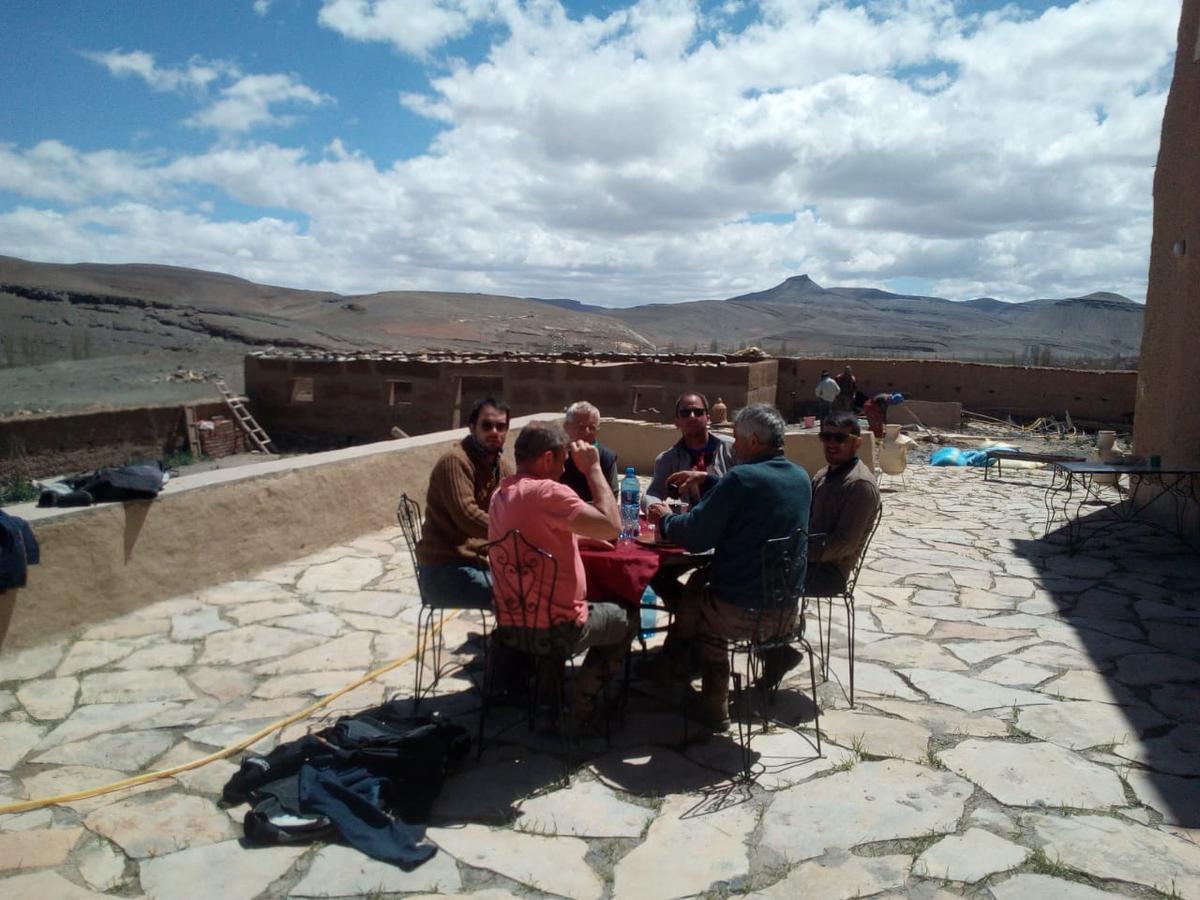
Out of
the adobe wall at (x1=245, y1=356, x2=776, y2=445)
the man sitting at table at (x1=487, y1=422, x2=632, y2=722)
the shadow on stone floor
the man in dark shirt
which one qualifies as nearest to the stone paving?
the shadow on stone floor

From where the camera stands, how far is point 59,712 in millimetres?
4188

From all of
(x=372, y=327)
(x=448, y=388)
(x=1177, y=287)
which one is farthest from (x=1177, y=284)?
(x=372, y=327)

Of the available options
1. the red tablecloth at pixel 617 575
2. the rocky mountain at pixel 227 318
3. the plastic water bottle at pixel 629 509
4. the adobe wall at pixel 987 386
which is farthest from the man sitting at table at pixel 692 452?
the rocky mountain at pixel 227 318

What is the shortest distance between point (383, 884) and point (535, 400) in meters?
11.7

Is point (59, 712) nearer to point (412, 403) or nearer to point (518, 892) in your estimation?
point (518, 892)

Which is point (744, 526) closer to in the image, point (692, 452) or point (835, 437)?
point (835, 437)

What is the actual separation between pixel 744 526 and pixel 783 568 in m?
0.24

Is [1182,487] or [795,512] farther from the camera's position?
[1182,487]

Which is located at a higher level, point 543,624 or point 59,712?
point 543,624

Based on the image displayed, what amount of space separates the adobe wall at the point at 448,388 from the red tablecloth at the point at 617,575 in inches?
387

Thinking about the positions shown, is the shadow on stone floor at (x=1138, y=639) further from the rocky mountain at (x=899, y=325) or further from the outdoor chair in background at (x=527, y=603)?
the rocky mountain at (x=899, y=325)

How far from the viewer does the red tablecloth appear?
3.99 m

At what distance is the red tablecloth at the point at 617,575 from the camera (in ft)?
13.1

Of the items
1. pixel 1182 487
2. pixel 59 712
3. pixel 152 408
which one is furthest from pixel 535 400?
pixel 59 712
